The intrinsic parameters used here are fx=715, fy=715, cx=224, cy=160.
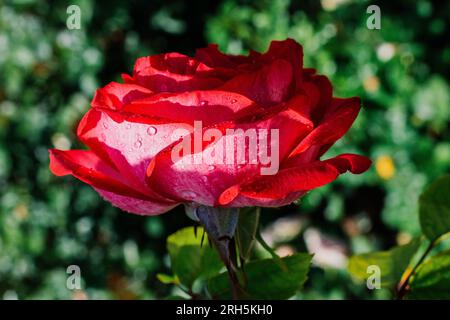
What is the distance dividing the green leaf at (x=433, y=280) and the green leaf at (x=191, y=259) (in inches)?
7.4

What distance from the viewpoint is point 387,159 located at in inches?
74.9

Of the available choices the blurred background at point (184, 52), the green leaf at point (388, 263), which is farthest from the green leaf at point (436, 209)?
the blurred background at point (184, 52)

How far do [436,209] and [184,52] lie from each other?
1434 mm

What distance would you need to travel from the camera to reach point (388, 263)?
0.69 meters

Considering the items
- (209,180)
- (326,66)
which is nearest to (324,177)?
(209,180)

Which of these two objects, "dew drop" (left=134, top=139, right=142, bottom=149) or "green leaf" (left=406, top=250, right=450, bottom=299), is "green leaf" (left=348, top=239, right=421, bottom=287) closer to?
"green leaf" (left=406, top=250, right=450, bottom=299)

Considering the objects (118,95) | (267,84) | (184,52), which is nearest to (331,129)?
(267,84)

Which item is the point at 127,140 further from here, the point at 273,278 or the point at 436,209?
the point at 436,209

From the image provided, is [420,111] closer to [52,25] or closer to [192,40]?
[192,40]

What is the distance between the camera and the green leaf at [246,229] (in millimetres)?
566

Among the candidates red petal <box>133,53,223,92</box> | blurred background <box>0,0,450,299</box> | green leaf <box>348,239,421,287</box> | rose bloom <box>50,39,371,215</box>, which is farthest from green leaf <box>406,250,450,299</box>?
blurred background <box>0,0,450,299</box>

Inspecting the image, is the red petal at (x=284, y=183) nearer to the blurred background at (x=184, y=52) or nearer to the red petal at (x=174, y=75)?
the red petal at (x=174, y=75)

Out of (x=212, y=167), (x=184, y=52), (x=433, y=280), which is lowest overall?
(x=433, y=280)
